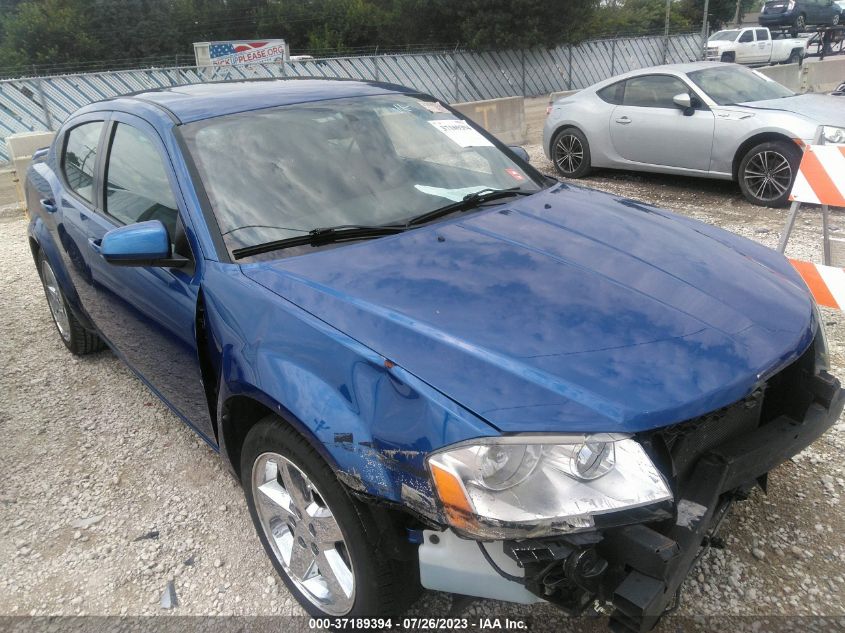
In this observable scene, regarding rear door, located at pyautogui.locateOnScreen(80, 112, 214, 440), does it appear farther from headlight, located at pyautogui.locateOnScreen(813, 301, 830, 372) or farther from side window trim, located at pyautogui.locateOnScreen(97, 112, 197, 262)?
headlight, located at pyautogui.locateOnScreen(813, 301, 830, 372)

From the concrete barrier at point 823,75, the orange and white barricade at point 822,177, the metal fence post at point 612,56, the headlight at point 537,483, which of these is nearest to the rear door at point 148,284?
the headlight at point 537,483

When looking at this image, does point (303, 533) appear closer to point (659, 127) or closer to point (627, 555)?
point (627, 555)

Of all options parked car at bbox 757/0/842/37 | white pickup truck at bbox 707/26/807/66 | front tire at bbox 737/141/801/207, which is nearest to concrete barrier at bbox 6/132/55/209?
front tire at bbox 737/141/801/207

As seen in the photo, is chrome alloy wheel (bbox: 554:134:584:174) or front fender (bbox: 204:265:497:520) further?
chrome alloy wheel (bbox: 554:134:584:174)

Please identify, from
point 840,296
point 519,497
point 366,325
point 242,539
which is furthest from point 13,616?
point 840,296

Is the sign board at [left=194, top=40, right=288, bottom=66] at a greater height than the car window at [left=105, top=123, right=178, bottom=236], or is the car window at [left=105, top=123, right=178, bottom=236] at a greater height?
the sign board at [left=194, top=40, right=288, bottom=66]

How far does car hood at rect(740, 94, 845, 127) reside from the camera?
7.03m

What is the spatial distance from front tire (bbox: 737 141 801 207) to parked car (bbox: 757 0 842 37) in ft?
99.3

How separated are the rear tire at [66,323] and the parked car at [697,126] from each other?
21.7ft

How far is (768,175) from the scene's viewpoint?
7.28m

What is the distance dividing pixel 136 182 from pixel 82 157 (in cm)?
89

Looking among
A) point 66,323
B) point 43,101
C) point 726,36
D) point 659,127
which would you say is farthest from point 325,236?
point 726,36

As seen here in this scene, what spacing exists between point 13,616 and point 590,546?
Answer: 7.14 ft

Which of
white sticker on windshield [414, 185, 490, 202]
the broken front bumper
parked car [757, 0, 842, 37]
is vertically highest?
parked car [757, 0, 842, 37]
